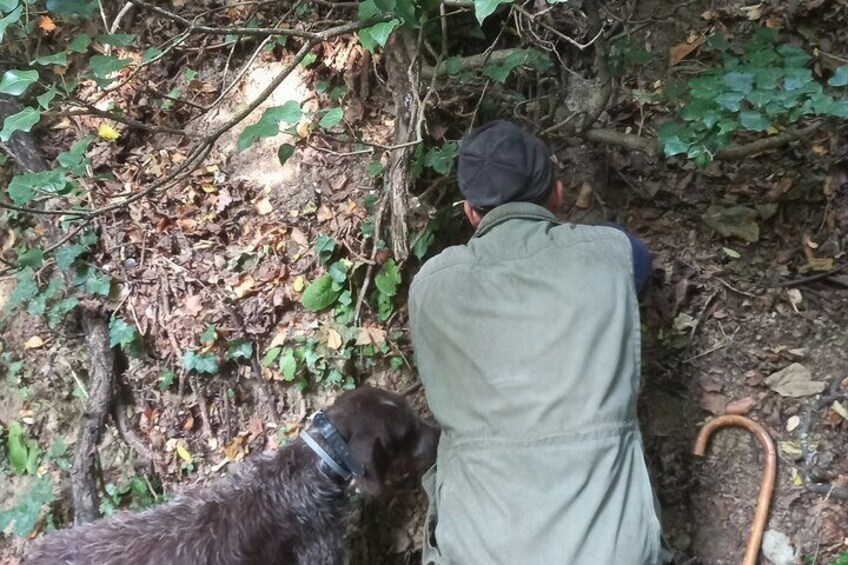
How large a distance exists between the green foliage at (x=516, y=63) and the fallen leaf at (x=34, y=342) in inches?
145

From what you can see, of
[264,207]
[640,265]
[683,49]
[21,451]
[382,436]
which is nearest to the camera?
[640,265]

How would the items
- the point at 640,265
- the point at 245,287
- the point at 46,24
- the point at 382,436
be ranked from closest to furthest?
the point at 640,265 → the point at 382,436 → the point at 245,287 → the point at 46,24

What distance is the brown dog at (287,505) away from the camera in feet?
11.2

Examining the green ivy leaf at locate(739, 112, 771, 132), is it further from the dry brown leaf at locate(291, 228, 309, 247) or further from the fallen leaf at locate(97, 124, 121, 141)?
the fallen leaf at locate(97, 124, 121, 141)

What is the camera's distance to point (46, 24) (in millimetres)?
4984

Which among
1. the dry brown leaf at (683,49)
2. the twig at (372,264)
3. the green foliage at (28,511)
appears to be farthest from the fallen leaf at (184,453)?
the dry brown leaf at (683,49)

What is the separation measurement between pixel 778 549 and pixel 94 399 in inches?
172

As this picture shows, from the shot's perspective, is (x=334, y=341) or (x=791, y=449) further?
(x=334, y=341)

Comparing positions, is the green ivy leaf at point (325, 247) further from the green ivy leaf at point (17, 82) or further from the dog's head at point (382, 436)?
the green ivy leaf at point (17, 82)

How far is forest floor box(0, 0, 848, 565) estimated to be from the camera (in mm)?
3768

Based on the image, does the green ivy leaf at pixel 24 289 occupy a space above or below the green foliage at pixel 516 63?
below

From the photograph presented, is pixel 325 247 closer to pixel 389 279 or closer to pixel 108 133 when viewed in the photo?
pixel 389 279

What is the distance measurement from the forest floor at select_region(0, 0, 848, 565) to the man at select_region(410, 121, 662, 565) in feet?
4.35

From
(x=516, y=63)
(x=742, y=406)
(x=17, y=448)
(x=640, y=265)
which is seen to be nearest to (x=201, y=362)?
(x=17, y=448)
